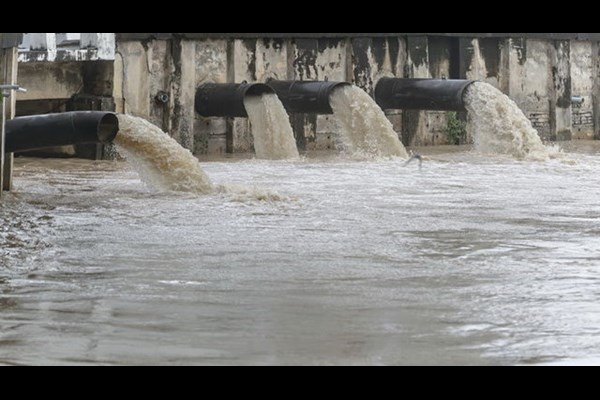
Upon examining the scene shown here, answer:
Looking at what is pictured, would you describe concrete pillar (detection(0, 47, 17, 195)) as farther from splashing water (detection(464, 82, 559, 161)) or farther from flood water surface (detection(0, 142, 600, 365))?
splashing water (detection(464, 82, 559, 161))

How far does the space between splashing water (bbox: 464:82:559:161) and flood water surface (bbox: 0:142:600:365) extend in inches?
150

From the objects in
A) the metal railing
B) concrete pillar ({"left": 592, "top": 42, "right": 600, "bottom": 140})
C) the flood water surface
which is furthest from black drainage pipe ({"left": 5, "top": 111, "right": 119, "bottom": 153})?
concrete pillar ({"left": 592, "top": 42, "right": 600, "bottom": 140})

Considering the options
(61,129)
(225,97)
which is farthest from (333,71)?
(61,129)

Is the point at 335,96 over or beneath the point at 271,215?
over

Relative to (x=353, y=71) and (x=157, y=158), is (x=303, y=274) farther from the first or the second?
(x=353, y=71)

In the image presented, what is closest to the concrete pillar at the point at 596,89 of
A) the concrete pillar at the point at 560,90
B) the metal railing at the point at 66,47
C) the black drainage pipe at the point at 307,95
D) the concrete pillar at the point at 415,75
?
the concrete pillar at the point at 560,90

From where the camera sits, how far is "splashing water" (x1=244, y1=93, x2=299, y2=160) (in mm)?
16922

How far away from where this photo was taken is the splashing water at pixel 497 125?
56.5 feet

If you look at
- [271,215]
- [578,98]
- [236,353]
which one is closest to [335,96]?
[578,98]

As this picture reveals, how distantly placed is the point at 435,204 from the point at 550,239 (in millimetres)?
2354

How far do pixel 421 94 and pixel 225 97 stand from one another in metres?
2.64

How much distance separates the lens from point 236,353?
18.0 feet

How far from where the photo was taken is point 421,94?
60.1 ft
